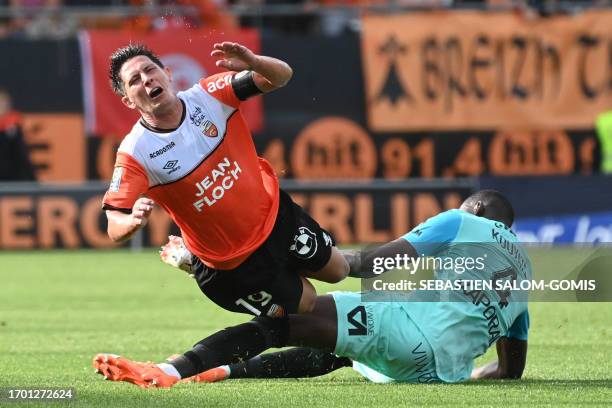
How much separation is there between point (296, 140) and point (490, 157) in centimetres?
291

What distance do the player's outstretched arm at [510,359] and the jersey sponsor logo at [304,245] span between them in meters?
1.21

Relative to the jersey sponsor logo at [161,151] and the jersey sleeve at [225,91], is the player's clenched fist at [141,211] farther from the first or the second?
the jersey sleeve at [225,91]

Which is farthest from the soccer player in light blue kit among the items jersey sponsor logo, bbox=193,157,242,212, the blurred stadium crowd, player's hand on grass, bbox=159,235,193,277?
the blurred stadium crowd

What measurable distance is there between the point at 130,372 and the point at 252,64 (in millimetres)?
1750

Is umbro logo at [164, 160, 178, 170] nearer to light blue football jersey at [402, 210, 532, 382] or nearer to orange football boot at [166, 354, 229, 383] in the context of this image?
orange football boot at [166, 354, 229, 383]

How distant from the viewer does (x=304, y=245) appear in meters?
7.23

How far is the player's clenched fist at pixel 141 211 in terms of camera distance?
6.29 m

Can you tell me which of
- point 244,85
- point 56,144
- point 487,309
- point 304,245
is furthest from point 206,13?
point 487,309

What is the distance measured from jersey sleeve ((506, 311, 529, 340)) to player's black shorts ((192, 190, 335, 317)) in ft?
3.66

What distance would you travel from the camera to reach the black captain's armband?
Result: 7.21m

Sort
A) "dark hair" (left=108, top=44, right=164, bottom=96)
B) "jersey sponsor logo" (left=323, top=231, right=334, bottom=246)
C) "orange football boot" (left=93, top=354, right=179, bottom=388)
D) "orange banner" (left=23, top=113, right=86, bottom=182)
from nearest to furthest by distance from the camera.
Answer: "orange football boot" (left=93, top=354, right=179, bottom=388), "dark hair" (left=108, top=44, right=164, bottom=96), "jersey sponsor logo" (left=323, top=231, right=334, bottom=246), "orange banner" (left=23, top=113, right=86, bottom=182)

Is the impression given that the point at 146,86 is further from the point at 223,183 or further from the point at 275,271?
the point at 275,271

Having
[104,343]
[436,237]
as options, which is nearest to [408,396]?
[436,237]

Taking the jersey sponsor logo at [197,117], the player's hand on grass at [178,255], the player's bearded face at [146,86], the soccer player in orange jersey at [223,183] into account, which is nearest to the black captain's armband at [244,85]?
the soccer player in orange jersey at [223,183]
